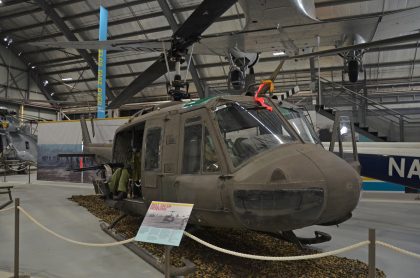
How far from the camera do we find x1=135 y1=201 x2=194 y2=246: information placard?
3.10 m

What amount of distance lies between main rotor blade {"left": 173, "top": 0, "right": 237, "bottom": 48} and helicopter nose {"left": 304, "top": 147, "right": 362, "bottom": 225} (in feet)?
7.44

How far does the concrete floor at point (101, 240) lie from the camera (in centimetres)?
430

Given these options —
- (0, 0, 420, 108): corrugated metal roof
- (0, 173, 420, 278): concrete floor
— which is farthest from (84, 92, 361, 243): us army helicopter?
(0, 0, 420, 108): corrugated metal roof

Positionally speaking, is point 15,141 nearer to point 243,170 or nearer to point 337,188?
point 243,170

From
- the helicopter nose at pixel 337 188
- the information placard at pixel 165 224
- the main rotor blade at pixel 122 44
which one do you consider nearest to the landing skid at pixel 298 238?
the helicopter nose at pixel 337 188

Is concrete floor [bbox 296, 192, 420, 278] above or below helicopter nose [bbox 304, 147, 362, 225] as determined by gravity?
below

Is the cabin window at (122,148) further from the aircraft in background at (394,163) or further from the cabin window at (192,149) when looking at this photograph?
the aircraft in background at (394,163)

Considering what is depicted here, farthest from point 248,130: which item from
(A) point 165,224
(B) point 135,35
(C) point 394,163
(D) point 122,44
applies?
(B) point 135,35

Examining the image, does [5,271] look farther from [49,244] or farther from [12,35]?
[12,35]

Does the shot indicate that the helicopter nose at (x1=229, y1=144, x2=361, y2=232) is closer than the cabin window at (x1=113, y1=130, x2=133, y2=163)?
Yes

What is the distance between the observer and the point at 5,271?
13.9 feet

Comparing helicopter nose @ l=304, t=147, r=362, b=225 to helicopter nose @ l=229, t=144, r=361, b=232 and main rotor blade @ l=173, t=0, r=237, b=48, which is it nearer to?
helicopter nose @ l=229, t=144, r=361, b=232

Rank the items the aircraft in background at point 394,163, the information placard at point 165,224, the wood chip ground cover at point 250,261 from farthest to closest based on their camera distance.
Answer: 1. the aircraft in background at point 394,163
2. the wood chip ground cover at point 250,261
3. the information placard at point 165,224

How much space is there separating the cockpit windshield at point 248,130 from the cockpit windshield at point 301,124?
0.24 meters
